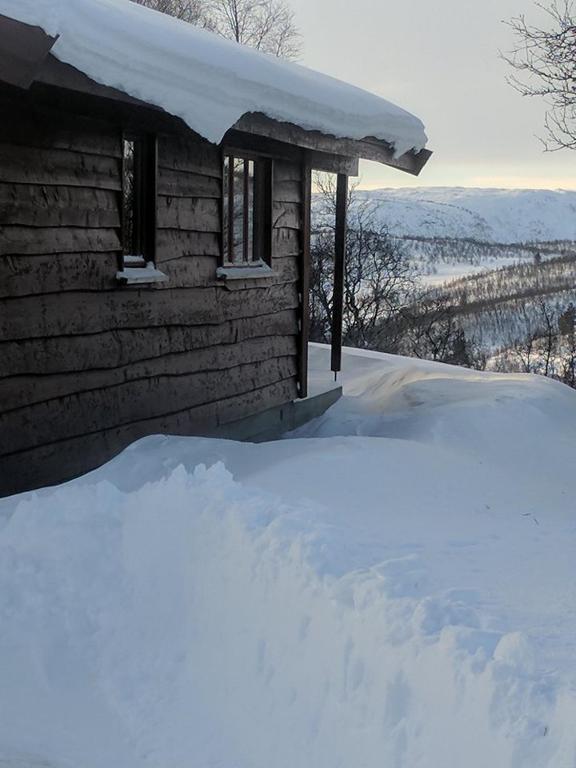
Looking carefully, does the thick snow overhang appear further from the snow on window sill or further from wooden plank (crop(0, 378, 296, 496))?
wooden plank (crop(0, 378, 296, 496))

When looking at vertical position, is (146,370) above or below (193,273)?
below

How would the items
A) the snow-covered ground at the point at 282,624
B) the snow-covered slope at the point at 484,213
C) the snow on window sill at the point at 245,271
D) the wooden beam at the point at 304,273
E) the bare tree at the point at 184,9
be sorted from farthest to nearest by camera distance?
the snow-covered slope at the point at 484,213 < the bare tree at the point at 184,9 < the wooden beam at the point at 304,273 < the snow on window sill at the point at 245,271 < the snow-covered ground at the point at 282,624

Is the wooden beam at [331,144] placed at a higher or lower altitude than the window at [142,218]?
higher

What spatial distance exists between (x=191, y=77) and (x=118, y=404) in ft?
7.44

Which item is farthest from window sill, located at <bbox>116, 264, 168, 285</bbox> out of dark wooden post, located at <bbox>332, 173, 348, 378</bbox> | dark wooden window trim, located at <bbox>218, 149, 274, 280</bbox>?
dark wooden post, located at <bbox>332, 173, 348, 378</bbox>

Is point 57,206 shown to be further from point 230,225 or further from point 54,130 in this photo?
point 230,225

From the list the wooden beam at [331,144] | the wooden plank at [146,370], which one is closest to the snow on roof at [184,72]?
the wooden beam at [331,144]

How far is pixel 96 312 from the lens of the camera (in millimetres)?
6383

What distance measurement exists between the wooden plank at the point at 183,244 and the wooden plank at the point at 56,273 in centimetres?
60

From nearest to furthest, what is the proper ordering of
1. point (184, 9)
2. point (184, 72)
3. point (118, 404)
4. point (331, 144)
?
point (184, 72)
point (118, 404)
point (331, 144)
point (184, 9)

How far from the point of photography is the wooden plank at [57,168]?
5.60 meters

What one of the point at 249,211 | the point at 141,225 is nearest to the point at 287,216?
the point at 249,211

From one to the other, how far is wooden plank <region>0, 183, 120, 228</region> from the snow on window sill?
1465 mm

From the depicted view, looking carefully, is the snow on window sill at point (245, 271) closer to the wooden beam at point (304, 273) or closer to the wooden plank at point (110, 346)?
the wooden plank at point (110, 346)
